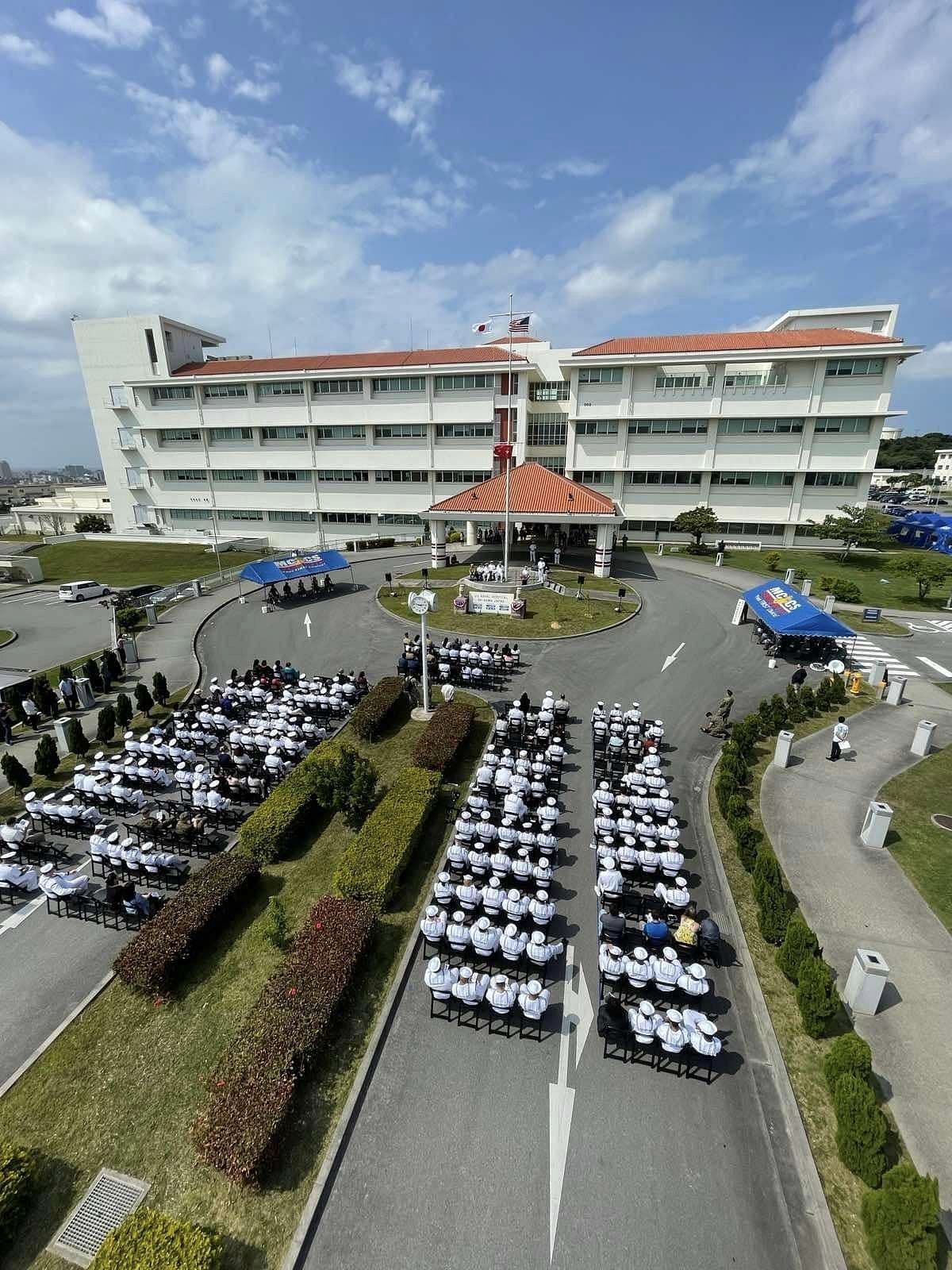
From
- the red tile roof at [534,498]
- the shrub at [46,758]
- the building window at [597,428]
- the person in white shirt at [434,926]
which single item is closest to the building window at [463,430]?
the building window at [597,428]

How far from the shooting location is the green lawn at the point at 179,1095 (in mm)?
7578

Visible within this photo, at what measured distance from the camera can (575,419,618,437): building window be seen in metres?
56.4

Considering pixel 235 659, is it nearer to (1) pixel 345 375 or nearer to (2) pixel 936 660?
(2) pixel 936 660

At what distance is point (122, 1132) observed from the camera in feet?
28.1

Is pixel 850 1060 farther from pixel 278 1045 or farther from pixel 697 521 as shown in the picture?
pixel 697 521

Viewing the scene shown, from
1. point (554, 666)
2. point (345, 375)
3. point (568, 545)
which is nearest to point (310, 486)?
point (345, 375)

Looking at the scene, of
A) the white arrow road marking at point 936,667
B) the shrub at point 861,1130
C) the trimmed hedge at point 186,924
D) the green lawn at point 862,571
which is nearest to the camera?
the shrub at point 861,1130

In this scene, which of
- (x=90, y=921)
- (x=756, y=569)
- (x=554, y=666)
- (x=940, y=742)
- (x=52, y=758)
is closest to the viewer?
(x=90, y=921)

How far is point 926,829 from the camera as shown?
15383 mm

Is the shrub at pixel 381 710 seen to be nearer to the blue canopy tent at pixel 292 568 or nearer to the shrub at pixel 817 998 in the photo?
the shrub at pixel 817 998

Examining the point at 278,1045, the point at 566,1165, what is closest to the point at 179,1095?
the point at 278,1045

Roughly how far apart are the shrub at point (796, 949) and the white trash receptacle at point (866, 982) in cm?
67

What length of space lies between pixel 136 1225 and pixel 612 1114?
6644mm

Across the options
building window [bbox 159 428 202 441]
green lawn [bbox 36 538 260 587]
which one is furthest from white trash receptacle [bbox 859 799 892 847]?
building window [bbox 159 428 202 441]
